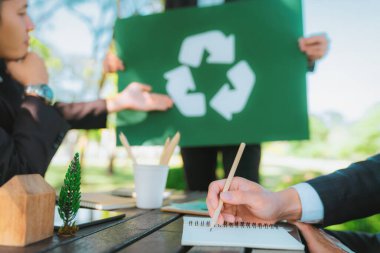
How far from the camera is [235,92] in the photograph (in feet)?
5.22

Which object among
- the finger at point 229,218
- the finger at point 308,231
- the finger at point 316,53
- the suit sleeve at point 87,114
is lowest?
the finger at point 308,231

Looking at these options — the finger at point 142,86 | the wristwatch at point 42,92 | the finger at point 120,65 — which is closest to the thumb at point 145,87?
the finger at point 142,86

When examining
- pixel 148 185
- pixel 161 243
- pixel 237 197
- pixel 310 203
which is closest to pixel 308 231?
pixel 310 203

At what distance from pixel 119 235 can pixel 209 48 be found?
118cm

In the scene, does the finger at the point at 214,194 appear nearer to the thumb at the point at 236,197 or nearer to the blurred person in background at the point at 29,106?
the thumb at the point at 236,197

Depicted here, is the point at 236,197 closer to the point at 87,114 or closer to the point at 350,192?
the point at 350,192

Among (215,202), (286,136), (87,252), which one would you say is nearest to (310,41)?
(286,136)

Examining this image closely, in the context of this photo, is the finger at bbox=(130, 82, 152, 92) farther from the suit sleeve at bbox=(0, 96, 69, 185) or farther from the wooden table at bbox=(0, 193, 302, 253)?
the wooden table at bbox=(0, 193, 302, 253)

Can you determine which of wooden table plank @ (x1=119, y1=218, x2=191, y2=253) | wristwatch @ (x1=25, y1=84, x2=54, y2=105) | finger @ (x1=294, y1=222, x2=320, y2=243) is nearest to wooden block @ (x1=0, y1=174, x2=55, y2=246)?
wooden table plank @ (x1=119, y1=218, x2=191, y2=253)

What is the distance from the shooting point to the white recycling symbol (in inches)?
62.0

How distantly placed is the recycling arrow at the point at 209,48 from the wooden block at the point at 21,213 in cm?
118

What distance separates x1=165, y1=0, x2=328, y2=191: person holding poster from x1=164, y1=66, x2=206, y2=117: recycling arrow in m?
0.19

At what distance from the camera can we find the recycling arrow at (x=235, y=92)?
1.57 metres

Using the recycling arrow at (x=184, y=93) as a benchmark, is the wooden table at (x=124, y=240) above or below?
below
